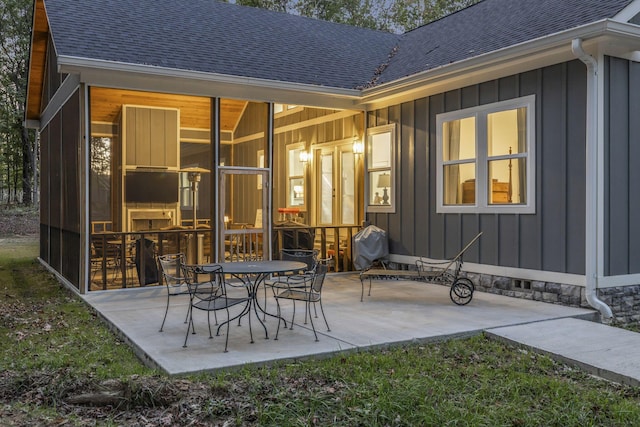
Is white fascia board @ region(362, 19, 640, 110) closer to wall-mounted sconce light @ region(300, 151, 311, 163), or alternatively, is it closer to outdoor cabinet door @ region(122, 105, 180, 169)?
wall-mounted sconce light @ region(300, 151, 311, 163)

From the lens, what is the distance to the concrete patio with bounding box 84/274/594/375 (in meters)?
4.61

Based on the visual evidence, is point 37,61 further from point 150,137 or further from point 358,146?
point 358,146

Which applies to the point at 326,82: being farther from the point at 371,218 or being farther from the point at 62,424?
the point at 62,424

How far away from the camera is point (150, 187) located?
424 inches

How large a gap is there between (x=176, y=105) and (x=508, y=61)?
529 cm

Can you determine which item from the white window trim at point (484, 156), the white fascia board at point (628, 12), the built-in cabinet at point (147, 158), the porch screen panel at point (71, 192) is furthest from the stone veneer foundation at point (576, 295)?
the built-in cabinet at point (147, 158)

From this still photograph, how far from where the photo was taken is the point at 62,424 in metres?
3.15

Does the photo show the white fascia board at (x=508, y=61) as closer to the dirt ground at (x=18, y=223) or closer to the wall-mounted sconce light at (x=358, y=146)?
the wall-mounted sconce light at (x=358, y=146)

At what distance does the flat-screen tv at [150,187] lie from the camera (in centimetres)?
1065

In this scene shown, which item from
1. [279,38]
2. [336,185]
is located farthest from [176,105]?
[336,185]

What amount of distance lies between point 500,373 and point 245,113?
20.4ft

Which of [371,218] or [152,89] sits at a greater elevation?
[152,89]

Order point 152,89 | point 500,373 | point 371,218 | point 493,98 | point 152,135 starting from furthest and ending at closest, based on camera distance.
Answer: point 152,135 < point 371,218 < point 152,89 < point 493,98 < point 500,373

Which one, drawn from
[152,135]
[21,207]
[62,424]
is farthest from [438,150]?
[21,207]
